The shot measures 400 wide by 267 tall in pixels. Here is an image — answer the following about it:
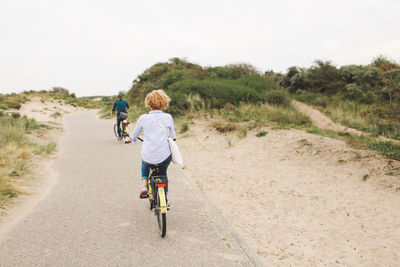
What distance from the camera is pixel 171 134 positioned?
400 centimetres

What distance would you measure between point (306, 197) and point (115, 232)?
3.77 meters

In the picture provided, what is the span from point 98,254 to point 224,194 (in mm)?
3123

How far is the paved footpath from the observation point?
11.1 feet

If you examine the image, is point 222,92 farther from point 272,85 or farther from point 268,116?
point 272,85

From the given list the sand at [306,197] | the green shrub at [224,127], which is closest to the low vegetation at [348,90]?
the green shrub at [224,127]

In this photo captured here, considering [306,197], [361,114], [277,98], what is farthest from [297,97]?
[306,197]

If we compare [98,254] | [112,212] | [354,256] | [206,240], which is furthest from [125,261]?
[354,256]

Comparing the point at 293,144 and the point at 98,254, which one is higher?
the point at 293,144

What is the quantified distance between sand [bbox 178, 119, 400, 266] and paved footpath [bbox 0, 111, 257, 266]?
478 mm

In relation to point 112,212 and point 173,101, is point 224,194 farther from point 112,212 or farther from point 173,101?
point 173,101

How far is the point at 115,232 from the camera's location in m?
4.09

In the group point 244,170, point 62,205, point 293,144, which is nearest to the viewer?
point 62,205

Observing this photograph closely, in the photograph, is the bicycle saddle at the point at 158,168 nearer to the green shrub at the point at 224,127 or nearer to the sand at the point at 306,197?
the sand at the point at 306,197

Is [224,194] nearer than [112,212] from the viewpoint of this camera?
No
